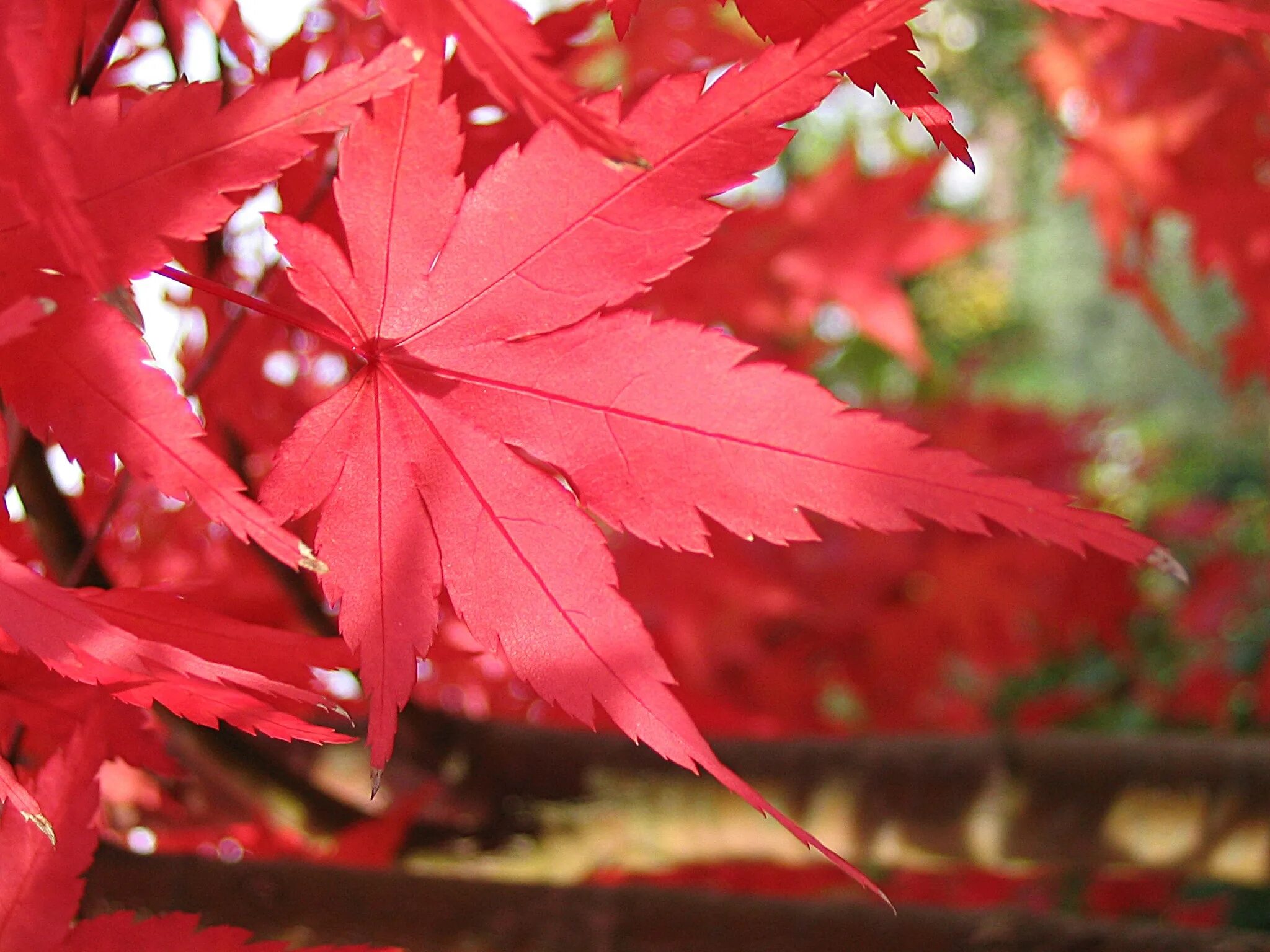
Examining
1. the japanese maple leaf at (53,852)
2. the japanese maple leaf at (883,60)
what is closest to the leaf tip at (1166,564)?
the japanese maple leaf at (883,60)

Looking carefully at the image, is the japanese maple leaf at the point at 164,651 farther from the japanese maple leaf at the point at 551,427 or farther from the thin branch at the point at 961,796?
the thin branch at the point at 961,796

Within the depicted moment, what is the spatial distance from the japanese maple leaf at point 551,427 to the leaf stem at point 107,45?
0.11 meters

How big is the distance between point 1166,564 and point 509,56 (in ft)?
0.76

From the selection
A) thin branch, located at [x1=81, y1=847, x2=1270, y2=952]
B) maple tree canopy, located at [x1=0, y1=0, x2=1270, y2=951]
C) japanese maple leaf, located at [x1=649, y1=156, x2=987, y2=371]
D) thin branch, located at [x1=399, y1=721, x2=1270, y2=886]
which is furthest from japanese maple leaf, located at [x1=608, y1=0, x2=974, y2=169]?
japanese maple leaf, located at [x1=649, y1=156, x2=987, y2=371]

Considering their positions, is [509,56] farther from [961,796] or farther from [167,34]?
[961,796]

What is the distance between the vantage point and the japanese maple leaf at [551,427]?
0.31m

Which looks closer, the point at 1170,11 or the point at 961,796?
the point at 1170,11

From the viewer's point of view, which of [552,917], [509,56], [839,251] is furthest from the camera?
[839,251]

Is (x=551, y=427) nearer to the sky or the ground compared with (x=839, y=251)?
nearer to the ground

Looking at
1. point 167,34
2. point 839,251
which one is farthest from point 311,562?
point 839,251

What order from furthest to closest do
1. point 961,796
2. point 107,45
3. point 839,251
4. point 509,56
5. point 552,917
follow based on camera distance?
point 839,251
point 961,796
point 552,917
point 107,45
point 509,56

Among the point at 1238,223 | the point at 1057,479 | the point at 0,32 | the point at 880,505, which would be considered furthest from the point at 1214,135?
the point at 0,32

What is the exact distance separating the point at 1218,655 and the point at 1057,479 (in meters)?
0.72

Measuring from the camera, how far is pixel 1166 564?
335mm
